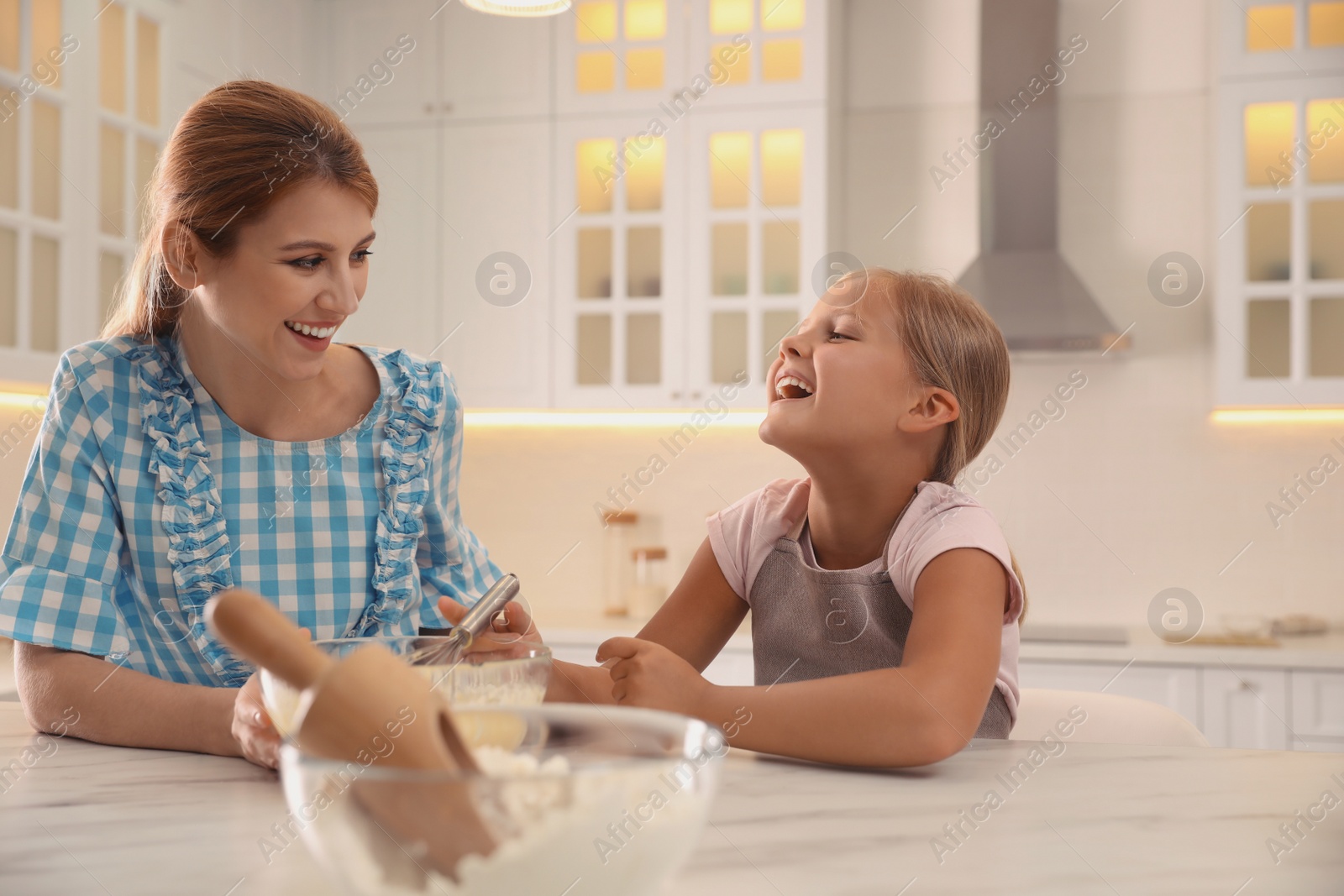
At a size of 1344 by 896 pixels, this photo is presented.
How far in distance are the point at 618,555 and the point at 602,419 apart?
422 mm

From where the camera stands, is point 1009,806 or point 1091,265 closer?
point 1009,806

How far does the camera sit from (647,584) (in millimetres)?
3307

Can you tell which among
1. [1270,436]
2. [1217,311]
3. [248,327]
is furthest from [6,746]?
[1270,436]

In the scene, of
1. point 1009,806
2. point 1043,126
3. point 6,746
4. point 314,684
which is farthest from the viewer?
point 1043,126

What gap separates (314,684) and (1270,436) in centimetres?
318

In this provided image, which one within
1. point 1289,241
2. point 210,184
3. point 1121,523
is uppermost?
point 1289,241

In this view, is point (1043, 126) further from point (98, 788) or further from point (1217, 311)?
point (98, 788)

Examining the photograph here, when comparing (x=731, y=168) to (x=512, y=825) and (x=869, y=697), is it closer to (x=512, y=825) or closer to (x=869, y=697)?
(x=869, y=697)

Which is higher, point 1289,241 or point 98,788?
point 1289,241

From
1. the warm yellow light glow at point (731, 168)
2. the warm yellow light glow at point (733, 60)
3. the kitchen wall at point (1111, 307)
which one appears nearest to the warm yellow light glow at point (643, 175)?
the warm yellow light glow at point (731, 168)

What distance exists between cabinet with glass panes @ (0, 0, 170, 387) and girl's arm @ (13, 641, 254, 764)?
64.2 inches

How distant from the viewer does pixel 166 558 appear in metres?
1.07

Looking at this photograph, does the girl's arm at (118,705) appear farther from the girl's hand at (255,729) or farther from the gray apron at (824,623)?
the gray apron at (824,623)

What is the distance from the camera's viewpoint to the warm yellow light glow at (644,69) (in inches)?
Result: 123
